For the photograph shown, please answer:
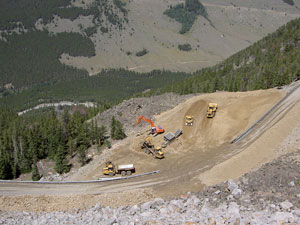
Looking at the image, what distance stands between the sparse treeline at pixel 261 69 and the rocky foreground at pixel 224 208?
63393 millimetres

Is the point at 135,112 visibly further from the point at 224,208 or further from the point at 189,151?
the point at 224,208

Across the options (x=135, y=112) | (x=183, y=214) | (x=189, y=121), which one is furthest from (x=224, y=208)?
(x=135, y=112)

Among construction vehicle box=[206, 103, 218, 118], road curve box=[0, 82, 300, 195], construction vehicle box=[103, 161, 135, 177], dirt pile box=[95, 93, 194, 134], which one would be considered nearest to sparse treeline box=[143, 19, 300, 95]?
dirt pile box=[95, 93, 194, 134]

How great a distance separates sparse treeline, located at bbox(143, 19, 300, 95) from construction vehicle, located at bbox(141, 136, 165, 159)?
185 feet

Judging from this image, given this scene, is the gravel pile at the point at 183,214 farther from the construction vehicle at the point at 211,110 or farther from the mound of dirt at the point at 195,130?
the construction vehicle at the point at 211,110

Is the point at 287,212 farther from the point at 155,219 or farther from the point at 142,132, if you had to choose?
the point at 142,132

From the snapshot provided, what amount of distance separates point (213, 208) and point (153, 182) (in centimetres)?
1414

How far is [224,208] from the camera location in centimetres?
3077

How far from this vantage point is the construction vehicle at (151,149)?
52188 millimetres

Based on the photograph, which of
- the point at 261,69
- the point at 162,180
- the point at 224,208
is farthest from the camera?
the point at 261,69

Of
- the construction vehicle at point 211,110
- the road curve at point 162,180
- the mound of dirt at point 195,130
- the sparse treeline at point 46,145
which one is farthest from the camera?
the sparse treeline at point 46,145

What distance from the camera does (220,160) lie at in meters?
48.0

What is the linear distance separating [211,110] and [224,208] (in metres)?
35.0

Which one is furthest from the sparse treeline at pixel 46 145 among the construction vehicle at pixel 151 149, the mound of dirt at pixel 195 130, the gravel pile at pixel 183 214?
the gravel pile at pixel 183 214
